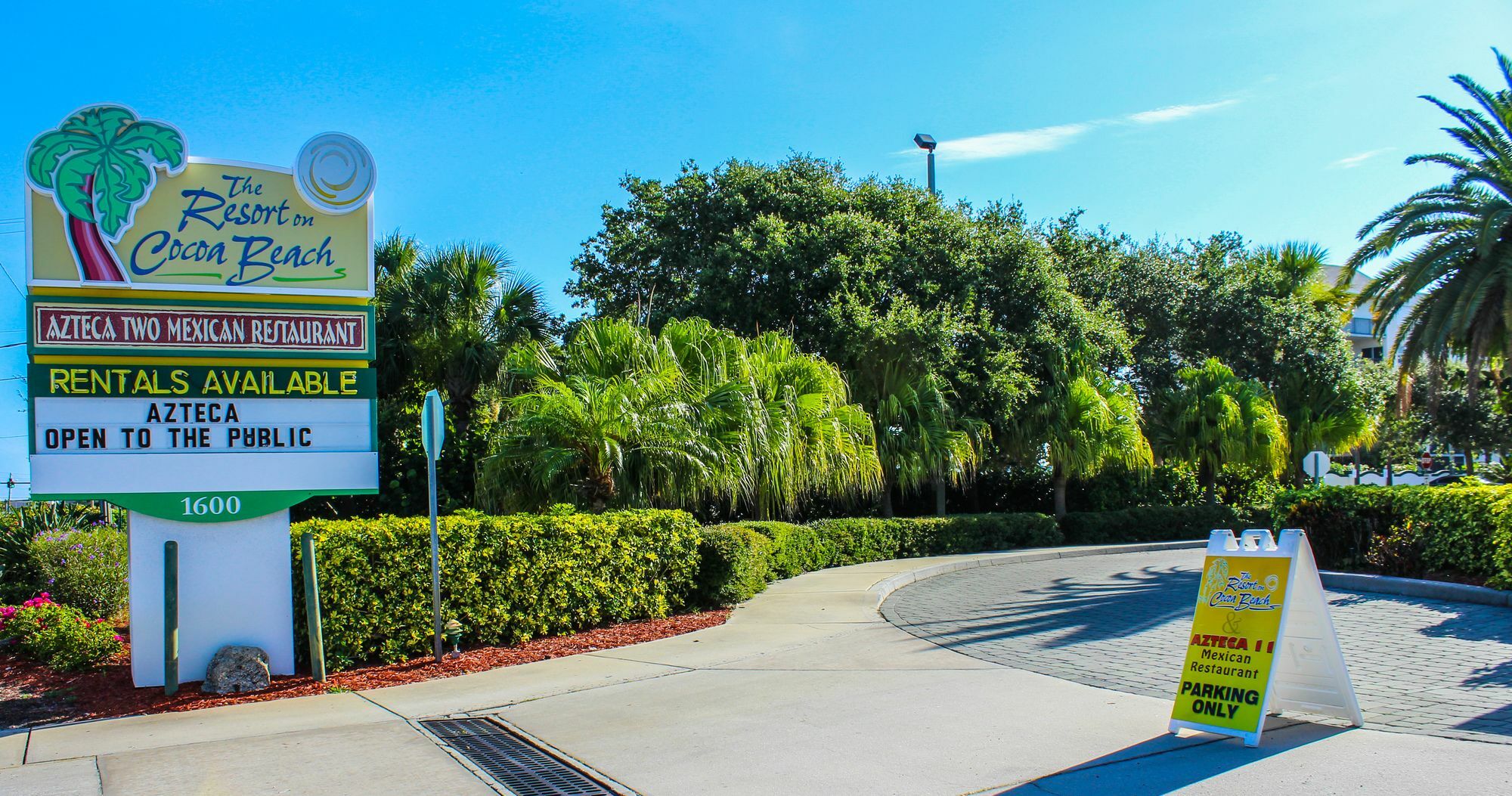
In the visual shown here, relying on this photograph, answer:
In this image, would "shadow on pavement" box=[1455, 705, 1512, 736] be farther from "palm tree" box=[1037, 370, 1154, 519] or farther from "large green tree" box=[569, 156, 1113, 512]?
"palm tree" box=[1037, 370, 1154, 519]

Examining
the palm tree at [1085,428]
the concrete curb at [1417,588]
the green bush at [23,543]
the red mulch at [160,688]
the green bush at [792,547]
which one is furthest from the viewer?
the palm tree at [1085,428]

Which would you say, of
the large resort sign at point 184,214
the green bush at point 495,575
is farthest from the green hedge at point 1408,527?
the large resort sign at point 184,214

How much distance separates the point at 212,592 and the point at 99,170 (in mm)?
3800

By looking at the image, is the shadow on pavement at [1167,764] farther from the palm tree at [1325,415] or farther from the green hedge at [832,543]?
the palm tree at [1325,415]

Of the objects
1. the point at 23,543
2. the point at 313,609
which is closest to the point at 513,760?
the point at 313,609

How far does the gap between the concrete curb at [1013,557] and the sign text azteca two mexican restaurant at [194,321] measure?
Answer: 7.70 metres

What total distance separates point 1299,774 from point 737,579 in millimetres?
8279

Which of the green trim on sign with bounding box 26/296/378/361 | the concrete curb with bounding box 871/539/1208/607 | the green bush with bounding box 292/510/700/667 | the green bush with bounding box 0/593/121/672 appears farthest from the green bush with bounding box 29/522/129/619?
the concrete curb with bounding box 871/539/1208/607

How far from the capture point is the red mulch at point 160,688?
27.2ft

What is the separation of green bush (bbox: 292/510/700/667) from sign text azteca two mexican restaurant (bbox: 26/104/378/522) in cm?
71

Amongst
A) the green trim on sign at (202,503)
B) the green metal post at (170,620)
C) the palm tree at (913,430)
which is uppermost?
the palm tree at (913,430)

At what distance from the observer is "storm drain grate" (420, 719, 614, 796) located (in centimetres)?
593

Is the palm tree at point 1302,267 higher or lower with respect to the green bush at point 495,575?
higher

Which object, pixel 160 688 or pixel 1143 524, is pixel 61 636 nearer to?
pixel 160 688
